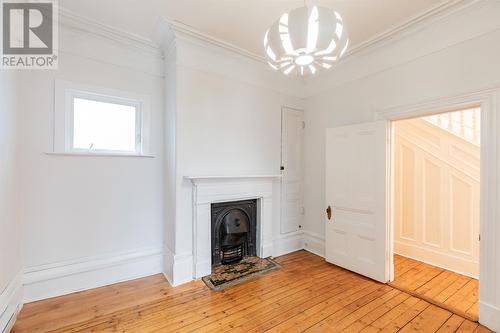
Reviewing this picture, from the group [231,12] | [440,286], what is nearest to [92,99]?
[231,12]

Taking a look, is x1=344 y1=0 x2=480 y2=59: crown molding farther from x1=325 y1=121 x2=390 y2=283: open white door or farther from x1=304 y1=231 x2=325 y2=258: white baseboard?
x1=304 y1=231 x2=325 y2=258: white baseboard

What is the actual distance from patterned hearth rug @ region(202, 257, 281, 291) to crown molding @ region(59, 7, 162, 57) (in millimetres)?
3042

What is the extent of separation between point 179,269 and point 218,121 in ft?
6.47

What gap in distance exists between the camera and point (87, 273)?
259 cm

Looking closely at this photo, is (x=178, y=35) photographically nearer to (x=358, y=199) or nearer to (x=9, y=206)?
(x=9, y=206)

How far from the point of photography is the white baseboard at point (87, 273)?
2.34m

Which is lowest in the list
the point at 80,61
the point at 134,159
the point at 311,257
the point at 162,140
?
the point at 311,257

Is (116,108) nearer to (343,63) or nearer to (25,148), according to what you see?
(25,148)

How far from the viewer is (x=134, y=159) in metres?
2.91

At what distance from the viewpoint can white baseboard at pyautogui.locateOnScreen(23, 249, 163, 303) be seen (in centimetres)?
234

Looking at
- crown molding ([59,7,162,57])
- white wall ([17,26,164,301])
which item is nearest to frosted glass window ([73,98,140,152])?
white wall ([17,26,164,301])

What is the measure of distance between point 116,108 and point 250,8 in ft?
6.59

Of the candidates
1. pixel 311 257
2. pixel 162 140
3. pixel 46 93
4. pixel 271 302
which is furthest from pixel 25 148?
pixel 311 257

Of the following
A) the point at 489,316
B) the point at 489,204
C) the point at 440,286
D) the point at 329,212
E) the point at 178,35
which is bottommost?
the point at 440,286
